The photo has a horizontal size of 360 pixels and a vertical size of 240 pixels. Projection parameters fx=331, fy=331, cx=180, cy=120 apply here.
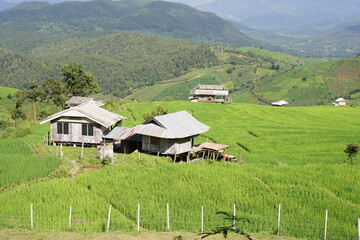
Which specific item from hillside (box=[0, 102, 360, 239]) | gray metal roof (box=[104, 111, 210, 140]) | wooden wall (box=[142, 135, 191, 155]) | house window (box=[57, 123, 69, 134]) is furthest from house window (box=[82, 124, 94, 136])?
wooden wall (box=[142, 135, 191, 155])

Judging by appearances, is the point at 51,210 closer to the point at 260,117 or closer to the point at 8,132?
the point at 8,132

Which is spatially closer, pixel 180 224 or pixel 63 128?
pixel 180 224

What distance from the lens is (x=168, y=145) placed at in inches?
1209

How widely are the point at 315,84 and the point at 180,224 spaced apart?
477ft

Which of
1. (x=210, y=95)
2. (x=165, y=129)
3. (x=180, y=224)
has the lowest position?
(x=180, y=224)

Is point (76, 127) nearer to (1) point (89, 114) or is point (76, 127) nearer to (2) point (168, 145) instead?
(1) point (89, 114)

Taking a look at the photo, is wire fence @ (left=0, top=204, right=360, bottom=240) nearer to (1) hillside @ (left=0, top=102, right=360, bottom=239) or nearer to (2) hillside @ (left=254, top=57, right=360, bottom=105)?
(1) hillside @ (left=0, top=102, right=360, bottom=239)

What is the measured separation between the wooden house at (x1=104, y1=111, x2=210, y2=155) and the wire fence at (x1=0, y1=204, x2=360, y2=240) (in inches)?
540

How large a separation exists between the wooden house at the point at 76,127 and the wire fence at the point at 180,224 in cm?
1859

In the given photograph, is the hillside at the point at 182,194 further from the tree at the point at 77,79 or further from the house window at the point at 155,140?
the tree at the point at 77,79

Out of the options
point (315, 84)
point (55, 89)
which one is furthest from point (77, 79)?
point (315, 84)

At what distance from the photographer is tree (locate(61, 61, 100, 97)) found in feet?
229

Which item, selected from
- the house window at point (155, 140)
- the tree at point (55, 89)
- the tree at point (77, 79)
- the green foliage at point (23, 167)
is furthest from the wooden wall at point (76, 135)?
the tree at point (77, 79)

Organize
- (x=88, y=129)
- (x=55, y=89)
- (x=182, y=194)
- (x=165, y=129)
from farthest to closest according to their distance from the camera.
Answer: (x=55, y=89) < (x=88, y=129) < (x=165, y=129) < (x=182, y=194)
